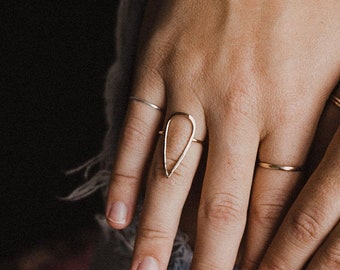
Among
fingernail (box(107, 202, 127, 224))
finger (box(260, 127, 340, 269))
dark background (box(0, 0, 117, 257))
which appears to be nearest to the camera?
finger (box(260, 127, 340, 269))

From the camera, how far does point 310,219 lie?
2.25 ft

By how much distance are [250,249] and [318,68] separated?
300 millimetres

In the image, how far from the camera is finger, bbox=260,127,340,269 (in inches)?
26.4

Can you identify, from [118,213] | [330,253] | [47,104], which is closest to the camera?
[330,253]

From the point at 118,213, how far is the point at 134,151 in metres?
0.11

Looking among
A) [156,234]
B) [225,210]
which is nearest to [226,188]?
[225,210]

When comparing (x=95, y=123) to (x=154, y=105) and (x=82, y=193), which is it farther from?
(x=154, y=105)

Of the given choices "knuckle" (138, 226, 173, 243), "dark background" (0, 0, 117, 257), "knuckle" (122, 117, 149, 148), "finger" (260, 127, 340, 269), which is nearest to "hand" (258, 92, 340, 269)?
"finger" (260, 127, 340, 269)

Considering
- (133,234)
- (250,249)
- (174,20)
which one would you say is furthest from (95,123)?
(250,249)

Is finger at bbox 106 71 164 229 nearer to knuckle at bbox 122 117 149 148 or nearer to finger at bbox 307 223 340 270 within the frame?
knuckle at bbox 122 117 149 148

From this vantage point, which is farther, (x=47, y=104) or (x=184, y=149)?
(x=47, y=104)

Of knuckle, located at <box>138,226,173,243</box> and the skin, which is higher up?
the skin

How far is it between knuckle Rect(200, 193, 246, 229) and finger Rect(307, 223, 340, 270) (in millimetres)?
131

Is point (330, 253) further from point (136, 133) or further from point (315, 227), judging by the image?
point (136, 133)
